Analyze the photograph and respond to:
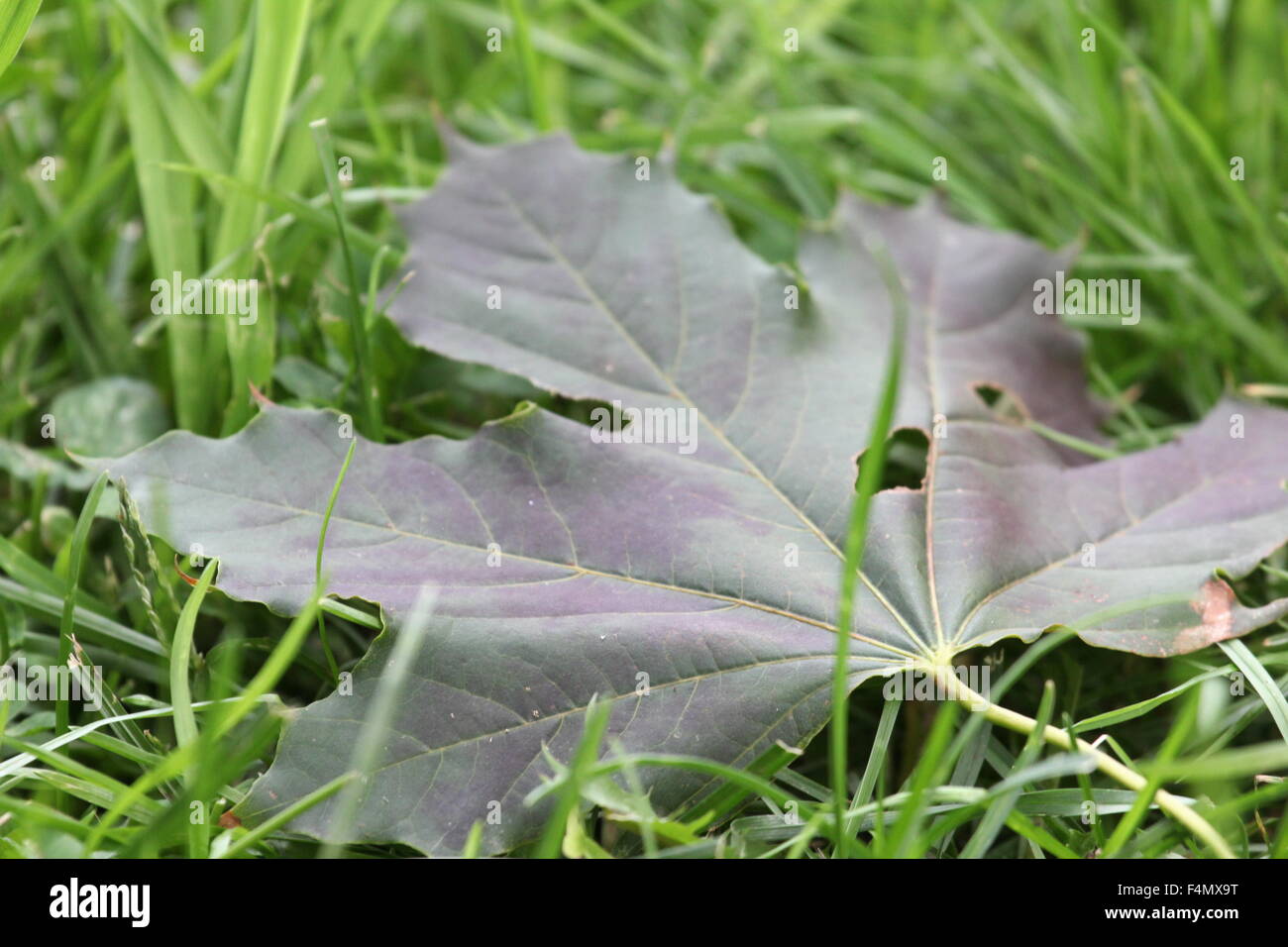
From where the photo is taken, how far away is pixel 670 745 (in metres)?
0.99

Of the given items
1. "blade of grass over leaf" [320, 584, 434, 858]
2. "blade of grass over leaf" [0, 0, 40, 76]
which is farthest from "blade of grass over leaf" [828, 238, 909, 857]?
"blade of grass over leaf" [0, 0, 40, 76]

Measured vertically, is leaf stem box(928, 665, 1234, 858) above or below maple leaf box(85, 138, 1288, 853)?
below

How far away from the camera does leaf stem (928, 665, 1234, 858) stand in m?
0.92

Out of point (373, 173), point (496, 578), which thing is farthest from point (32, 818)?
point (373, 173)

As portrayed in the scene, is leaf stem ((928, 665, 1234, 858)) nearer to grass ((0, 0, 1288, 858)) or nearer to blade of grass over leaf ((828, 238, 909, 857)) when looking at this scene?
grass ((0, 0, 1288, 858))

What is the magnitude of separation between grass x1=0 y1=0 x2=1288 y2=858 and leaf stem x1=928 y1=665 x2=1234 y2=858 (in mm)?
14

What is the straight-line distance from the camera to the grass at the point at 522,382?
986 mm

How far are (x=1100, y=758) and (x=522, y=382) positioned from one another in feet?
3.07

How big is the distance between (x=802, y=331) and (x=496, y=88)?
3.84ft

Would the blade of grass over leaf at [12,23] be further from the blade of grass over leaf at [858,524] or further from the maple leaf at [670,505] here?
the blade of grass over leaf at [858,524]

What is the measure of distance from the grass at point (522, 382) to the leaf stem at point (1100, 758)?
14 mm

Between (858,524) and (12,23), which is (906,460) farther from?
(12,23)

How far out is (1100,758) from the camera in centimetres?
95

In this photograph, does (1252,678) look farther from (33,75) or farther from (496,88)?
(33,75)
